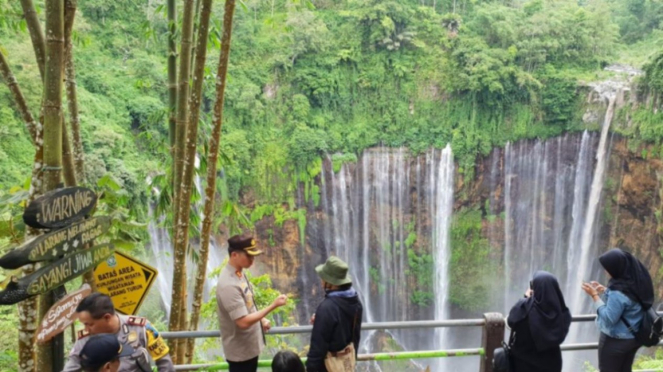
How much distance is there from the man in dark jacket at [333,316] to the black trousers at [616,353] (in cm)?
156

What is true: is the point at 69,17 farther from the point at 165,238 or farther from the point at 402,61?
the point at 402,61

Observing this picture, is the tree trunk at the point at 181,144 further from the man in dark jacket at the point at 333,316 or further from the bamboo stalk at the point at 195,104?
the man in dark jacket at the point at 333,316

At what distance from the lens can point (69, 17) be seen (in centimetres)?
262

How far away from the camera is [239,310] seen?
271 centimetres

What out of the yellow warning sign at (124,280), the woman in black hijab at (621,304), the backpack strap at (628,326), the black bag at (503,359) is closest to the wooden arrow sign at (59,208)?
the yellow warning sign at (124,280)

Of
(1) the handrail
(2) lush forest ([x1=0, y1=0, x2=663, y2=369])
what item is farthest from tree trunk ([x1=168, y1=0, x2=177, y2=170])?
(2) lush forest ([x1=0, y1=0, x2=663, y2=369])

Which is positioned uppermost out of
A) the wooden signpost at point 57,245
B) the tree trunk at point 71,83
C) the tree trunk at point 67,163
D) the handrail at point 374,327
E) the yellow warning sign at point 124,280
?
the tree trunk at point 71,83

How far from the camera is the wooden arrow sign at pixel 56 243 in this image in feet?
6.45

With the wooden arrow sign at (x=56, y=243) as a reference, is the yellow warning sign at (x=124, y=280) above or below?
below

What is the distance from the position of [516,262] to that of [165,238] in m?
13.6

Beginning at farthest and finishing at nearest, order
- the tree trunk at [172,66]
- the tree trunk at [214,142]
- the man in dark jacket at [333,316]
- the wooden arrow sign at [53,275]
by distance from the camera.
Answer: the tree trunk at [172,66], the tree trunk at [214,142], the man in dark jacket at [333,316], the wooden arrow sign at [53,275]

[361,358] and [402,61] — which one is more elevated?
[402,61]

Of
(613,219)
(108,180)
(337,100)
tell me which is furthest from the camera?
(337,100)

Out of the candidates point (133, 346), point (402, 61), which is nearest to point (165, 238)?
point (402, 61)
